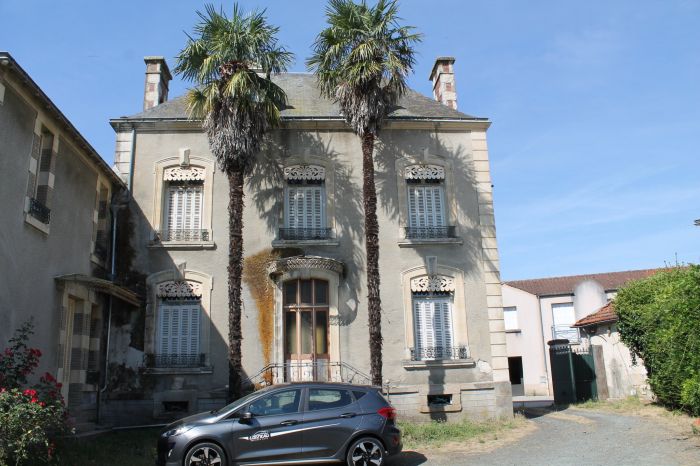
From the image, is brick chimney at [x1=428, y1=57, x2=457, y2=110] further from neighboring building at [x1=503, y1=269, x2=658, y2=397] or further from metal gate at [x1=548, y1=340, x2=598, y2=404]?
neighboring building at [x1=503, y1=269, x2=658, y2=397]

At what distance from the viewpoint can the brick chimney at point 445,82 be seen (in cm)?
1834

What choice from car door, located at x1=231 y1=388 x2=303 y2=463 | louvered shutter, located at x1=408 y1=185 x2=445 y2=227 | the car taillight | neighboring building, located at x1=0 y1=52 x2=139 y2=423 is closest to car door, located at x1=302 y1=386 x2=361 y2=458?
car door, located at x1=231 y1=388 x2=303 y2=463

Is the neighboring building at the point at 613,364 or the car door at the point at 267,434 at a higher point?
the neighboring building at the point at 613,364

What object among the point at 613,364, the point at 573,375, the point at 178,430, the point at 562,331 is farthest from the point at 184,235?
the point at 562,331

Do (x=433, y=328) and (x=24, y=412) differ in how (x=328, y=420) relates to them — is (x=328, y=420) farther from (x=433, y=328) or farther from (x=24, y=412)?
(x=433, y=328)

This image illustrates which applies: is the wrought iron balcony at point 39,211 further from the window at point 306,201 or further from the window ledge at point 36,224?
the window at point 306,201

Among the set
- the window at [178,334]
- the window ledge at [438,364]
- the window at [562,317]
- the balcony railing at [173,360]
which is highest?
the window at [562,317]

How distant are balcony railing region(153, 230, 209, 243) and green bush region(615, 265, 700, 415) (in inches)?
435

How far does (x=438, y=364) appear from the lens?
15266 mm

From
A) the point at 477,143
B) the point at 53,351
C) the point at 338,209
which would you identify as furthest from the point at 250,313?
the point at 477,143

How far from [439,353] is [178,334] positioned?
6670 millimetres

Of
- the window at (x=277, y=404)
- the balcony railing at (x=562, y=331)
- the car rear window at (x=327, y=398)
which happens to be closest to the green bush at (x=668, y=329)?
the car rear window at (x=327, y=398)

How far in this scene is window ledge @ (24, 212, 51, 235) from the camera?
36.5ft

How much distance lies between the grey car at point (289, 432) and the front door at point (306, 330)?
17.9 ft
